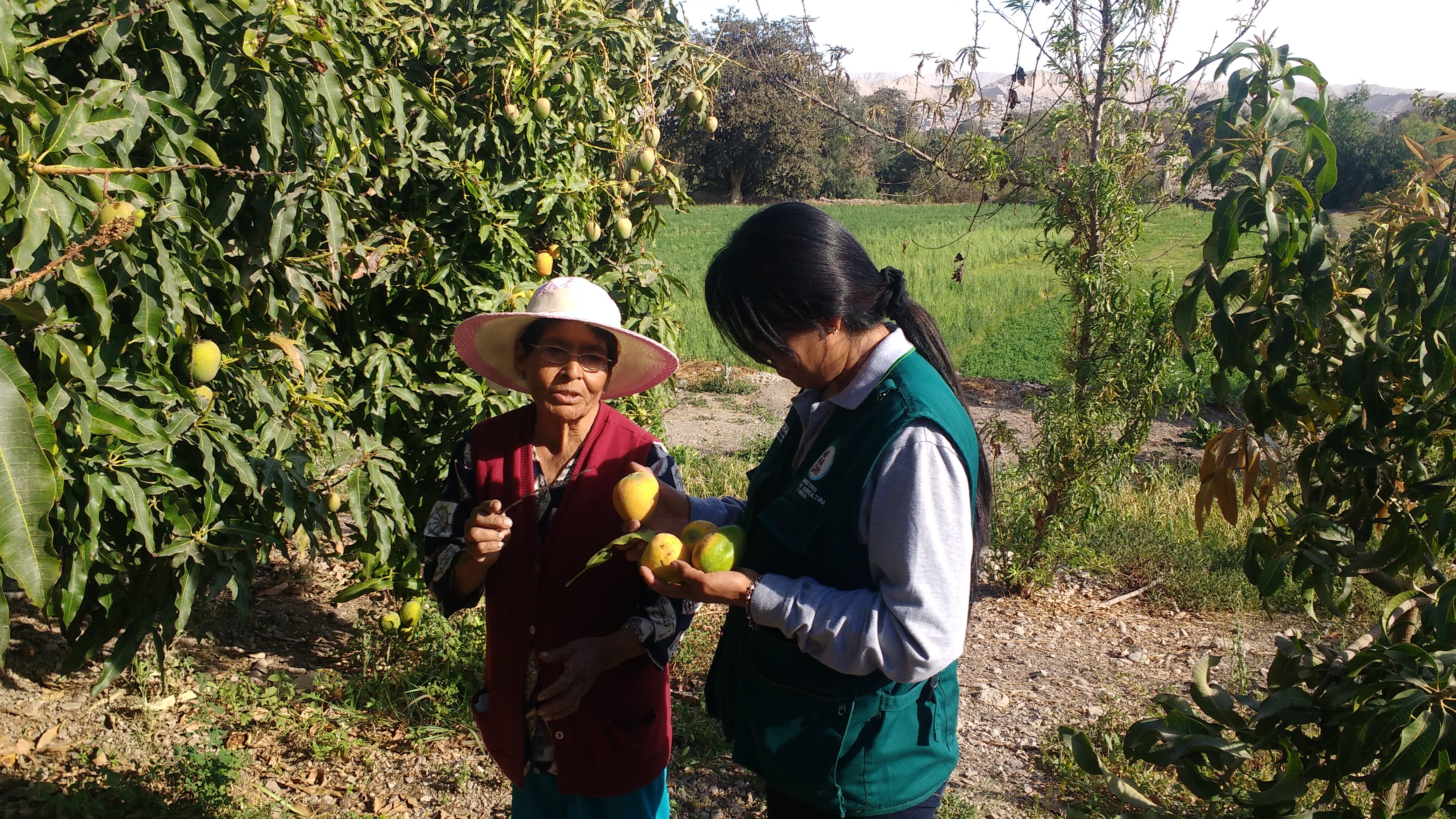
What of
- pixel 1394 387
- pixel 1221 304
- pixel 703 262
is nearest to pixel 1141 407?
pixel 1394 387

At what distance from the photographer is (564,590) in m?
1.92

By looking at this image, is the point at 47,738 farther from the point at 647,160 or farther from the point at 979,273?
the point at 979,273

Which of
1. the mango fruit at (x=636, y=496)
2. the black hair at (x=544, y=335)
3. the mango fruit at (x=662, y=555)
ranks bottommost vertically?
the mango fruit at (x=662, y=555)

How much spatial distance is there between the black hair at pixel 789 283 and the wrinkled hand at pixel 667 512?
1.41 ft

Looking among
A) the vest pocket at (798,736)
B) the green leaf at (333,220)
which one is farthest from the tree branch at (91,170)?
the vest pocket at (798,736)

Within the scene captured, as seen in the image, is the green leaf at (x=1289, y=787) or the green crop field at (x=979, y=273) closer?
the green leaf at (x=1289, y=787)

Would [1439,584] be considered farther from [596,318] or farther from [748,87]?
[748,87]

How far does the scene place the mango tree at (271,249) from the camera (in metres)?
1.71

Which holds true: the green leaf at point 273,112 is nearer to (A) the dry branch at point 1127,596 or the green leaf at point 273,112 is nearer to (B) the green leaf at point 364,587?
(B) the green leaf at point 364,587

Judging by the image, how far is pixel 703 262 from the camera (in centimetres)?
2044

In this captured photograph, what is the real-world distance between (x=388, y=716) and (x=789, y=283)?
2.48m

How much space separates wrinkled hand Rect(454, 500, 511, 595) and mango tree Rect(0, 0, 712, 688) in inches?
27.0

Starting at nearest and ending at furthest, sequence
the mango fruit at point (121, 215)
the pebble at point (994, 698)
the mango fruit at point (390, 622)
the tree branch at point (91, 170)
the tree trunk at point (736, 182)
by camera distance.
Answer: the mango fruit at point (121, 215), the tree branch at point (91, 170), the mango fruit at point (390, 622), the pebble at point (994, 698), the tree trunk at point (736, 182)

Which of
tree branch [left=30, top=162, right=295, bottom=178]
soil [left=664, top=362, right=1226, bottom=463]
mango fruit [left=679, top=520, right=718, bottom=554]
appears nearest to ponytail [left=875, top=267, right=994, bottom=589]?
mango fruit [left=679, top=520, right=718, bottom=554]
